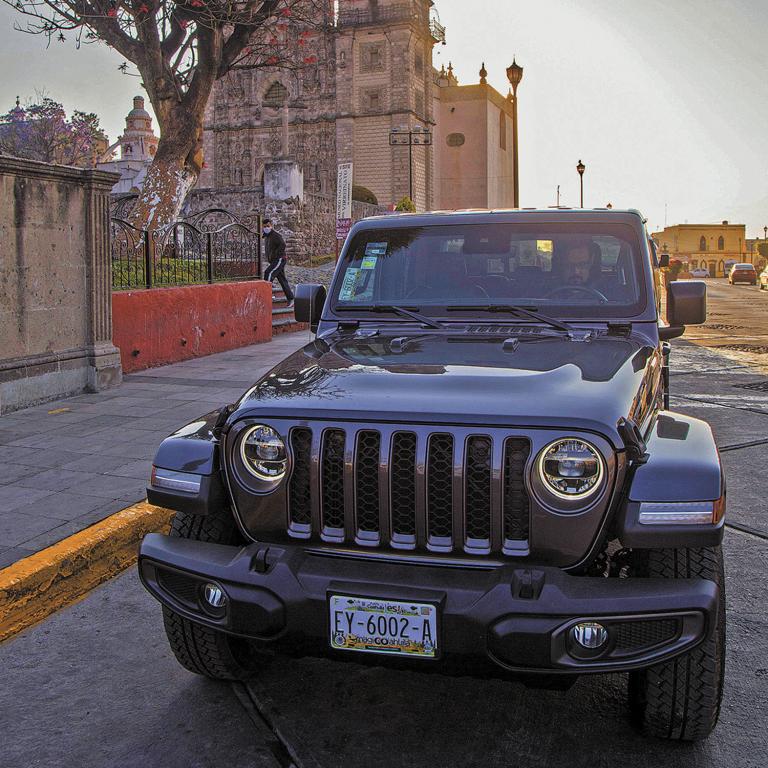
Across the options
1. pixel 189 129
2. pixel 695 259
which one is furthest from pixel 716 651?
pixel 695 259

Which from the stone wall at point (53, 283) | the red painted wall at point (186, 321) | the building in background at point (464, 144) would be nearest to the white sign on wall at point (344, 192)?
the red painted wall at point (186, 321)

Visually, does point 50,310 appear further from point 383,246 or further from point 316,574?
point 316,574

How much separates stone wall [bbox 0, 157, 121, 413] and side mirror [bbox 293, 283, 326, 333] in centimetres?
512

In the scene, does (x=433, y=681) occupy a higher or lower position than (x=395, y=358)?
lower

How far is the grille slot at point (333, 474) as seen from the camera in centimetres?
288

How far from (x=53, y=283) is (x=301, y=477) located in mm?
7464

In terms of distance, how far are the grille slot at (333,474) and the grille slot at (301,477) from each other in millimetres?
55

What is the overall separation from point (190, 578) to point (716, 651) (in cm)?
172

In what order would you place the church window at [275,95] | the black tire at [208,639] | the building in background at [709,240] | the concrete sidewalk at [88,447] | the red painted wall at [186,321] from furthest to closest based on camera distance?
the building in background at [709,240] < the church window at [275,95] < the red painted wall at [186,321] < the concrete sidewalk at [88,447] < the black tire at [208,639]

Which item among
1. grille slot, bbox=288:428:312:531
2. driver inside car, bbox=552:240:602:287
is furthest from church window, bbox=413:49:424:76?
grille slot, bbox=288:428:312:531

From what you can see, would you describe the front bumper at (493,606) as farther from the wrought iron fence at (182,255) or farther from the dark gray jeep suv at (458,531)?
the wrought iron fence at (182,255)

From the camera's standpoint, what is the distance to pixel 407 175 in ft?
215

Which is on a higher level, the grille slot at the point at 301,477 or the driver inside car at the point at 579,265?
the driver inside car at the point at 579,265

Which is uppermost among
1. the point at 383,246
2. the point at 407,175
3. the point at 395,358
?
the point at 407,175
